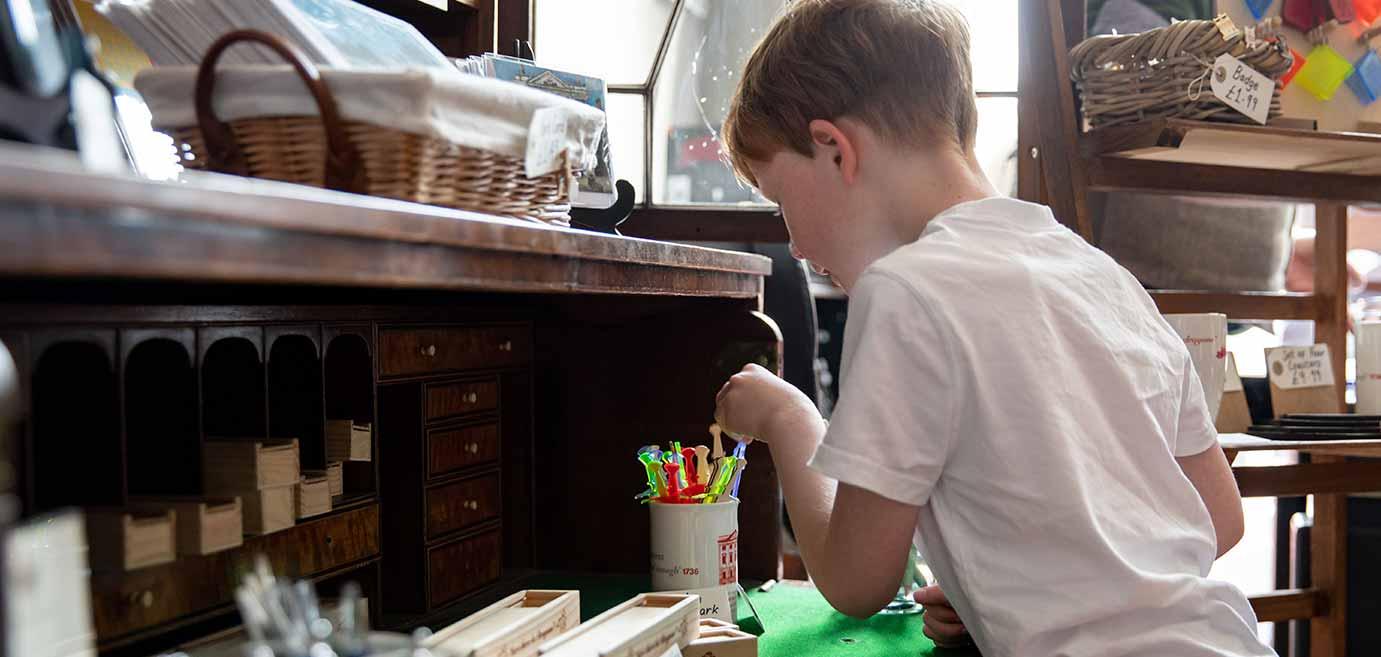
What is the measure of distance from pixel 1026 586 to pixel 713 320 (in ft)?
2.50

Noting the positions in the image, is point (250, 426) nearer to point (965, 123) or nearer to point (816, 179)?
point (816, 179)

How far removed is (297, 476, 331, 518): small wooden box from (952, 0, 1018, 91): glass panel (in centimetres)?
167

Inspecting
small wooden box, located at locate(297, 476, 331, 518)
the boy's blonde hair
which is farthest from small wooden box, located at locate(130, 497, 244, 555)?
the boy's blonde hair

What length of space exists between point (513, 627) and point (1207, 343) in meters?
1.47

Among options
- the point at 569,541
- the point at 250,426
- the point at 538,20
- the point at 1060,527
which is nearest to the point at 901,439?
the point at 1060,527

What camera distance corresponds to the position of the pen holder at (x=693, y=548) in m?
1.45

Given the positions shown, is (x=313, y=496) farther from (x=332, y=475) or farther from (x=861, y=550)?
(x=861, y=550)

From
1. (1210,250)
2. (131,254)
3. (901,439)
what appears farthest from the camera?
(1210,250)

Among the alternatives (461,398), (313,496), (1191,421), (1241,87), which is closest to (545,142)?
(313,496)

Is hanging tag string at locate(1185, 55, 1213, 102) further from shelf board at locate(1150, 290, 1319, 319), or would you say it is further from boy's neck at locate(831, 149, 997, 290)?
boy's neck at locate(831, 149, 997, 290)

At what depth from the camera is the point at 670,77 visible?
7.38ft

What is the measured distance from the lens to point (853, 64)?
120 cm

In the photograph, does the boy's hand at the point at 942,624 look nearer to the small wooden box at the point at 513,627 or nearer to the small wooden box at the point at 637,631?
the small wooden box at the point at 637,631

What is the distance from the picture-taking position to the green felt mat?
1.37 m
